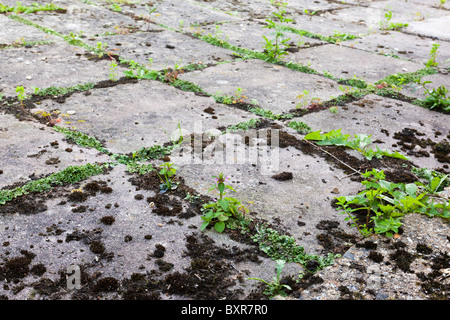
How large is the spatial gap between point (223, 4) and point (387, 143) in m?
4.71

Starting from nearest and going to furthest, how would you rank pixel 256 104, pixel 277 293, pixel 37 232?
1. pixel 277 293
2. pixel 37 232
3. pixel 256 104

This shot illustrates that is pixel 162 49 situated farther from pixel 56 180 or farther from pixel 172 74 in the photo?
pixel 56 180

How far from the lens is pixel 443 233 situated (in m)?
2.00

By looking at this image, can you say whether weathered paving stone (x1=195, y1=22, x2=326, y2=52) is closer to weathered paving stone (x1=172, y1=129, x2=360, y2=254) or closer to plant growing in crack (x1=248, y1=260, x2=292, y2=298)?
weathered paving stone (x1=172, y1=129, x2=360, y2=254)

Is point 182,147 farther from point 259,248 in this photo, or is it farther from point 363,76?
point 363,76

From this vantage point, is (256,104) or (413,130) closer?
(413,130)

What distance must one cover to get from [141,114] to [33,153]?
85 centimetres

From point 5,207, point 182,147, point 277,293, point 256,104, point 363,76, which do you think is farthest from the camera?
point 363,76

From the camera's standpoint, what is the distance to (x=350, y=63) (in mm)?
4527

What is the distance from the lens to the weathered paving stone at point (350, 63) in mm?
4230

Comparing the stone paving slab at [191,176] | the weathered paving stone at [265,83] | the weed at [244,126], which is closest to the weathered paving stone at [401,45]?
the stone paving slab at [191,176]

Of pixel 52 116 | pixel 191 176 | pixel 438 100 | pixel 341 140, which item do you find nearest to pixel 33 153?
pixel 52 116
